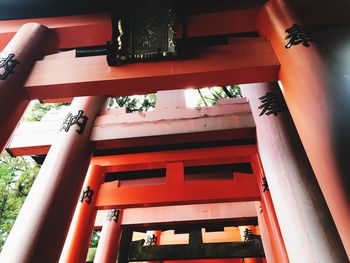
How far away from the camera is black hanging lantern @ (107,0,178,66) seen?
2717 mm

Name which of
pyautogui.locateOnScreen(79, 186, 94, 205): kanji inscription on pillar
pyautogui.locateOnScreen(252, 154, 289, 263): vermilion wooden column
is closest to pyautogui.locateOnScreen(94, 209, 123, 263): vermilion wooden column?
pyautogui.locateOnScreen(79, 186, 94, 205): kanji inscription on pillar

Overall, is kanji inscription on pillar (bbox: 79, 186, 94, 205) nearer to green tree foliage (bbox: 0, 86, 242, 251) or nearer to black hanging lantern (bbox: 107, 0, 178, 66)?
black hanging lantern (bbox: 107, 0, 178, 66)

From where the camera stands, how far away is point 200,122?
3932 mm

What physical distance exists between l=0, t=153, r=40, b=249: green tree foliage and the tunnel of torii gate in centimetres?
582

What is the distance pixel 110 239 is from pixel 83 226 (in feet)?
4.87

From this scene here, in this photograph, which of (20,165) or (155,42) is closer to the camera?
(155,42)

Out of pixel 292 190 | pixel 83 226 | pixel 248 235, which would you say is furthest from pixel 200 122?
pixel 248 235

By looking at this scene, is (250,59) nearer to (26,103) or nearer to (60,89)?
(60,89)

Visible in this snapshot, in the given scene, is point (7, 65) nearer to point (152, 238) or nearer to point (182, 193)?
point (182, 193)

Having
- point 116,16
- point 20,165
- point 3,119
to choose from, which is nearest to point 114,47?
point 116,16

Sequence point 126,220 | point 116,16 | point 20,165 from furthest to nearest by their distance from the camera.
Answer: point 20,165 < point 126,220 < point 116,16

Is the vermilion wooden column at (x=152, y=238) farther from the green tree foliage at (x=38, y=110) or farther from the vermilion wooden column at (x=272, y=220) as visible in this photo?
the green tree foliage at (x=38, y=110)

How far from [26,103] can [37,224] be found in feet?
4.40

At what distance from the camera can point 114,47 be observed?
272cm
